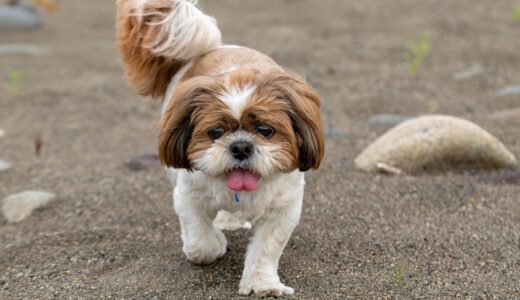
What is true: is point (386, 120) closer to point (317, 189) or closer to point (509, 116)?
point (509, 116)

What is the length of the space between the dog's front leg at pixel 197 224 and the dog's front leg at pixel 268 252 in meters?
0.23

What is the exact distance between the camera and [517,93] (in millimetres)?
7082

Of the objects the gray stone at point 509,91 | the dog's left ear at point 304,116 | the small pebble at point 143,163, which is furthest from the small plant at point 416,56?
the dog's left ear at point 304,116

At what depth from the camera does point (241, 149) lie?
319 cm

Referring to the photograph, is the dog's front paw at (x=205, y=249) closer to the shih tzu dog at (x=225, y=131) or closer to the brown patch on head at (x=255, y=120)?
the shih tzu dog at (x=225, y=131)

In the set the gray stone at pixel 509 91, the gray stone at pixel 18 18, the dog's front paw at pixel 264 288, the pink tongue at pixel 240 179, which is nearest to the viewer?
the pink tongue at pixel 240 179

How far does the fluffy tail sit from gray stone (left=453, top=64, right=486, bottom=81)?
161 inches

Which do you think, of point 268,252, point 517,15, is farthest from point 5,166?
point 517,15

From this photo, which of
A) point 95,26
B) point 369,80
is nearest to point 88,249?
point 369,80

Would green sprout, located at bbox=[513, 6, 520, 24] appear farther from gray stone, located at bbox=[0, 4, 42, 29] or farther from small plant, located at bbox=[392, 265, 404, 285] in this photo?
gray stone, located at bbox=[0, 4, 42, 29]

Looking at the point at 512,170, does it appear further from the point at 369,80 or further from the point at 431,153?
the point at 369,80

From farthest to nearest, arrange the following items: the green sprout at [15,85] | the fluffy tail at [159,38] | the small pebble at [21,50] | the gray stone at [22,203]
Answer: the small pebble at [21,50] < the green sprout at [15,85] < the gray stone at [22,203] < the fluffy tail at [159,38]

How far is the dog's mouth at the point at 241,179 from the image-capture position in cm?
330

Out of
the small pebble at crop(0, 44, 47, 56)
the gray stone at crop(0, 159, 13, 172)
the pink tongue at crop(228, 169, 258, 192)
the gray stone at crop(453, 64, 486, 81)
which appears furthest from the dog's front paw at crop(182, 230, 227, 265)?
the small pebble at crop(0, 44, 47, 56)
